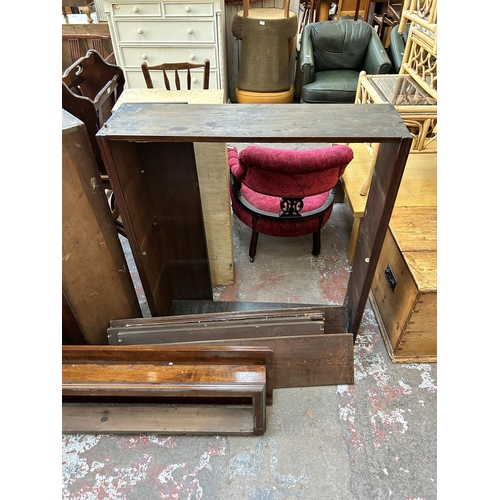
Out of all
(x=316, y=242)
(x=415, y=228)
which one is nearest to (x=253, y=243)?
(x=316, y=242)

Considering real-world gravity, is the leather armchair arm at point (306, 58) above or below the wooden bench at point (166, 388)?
above

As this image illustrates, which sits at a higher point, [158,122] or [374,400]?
[158,122]

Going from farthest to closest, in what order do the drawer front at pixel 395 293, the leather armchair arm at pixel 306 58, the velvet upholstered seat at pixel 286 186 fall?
1. the leather armchair arm at pixel 306 58
2. the velvet upholstered seat at pixel 286 186
3. the drawer front at pixel 395 293

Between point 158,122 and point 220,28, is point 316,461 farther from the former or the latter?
point 220,28

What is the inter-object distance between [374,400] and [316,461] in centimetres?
38

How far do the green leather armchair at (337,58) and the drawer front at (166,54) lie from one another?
3.32 ft

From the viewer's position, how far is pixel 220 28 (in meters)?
3.30

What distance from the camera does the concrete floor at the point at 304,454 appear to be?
1.29m

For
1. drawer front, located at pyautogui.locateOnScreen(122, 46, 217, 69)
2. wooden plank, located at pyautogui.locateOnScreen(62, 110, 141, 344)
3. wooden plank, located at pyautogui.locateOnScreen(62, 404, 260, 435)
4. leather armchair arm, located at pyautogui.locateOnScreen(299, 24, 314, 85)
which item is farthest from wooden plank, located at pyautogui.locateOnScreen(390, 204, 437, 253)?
drawer front, located at pyautogui.locateOnScreen(122, 46, 217, 69)

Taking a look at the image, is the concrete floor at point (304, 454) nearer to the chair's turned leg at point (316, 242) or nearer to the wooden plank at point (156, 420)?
the wooden plank at point (156, 420)

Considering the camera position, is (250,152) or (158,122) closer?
(158,122)

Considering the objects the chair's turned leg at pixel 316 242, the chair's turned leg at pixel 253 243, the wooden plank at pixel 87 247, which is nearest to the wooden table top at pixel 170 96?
the wooden plank at pixel 87 247

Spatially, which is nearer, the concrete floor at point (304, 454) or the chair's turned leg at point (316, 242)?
the concrete floor at point (304, 454)

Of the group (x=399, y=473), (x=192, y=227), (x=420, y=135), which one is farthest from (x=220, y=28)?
(x=399, y=473)
